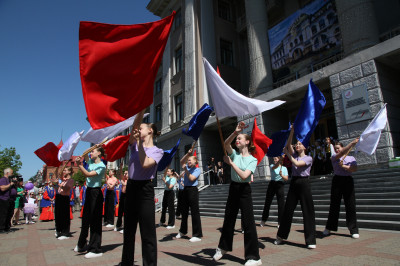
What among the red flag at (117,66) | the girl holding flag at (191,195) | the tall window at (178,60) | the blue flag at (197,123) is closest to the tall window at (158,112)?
the tall window at (178,60)

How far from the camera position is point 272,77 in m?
16.9

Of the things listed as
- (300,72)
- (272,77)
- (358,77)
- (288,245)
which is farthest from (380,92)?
(288,245)

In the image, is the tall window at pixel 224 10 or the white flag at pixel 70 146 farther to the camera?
the tall window at pixel 224 10

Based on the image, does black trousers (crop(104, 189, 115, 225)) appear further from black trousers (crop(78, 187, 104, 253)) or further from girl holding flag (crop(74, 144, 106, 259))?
black trousers (crop(78, 187, 104, 253))

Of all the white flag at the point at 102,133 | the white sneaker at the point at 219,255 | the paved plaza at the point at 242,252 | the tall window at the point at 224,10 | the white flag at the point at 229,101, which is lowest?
the paved plaza at the point at 242,252

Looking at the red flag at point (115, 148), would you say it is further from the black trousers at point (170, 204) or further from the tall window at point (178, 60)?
the tall window at point (178, 60)

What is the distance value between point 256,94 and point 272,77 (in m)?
1.54

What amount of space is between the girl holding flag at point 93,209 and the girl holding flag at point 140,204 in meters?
1.75

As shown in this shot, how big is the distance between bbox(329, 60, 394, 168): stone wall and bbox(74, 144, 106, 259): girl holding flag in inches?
391

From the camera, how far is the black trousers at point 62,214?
23.3 ft

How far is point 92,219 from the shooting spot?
16.7ft

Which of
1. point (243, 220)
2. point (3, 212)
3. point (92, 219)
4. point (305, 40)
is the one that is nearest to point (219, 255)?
point (243, 220)

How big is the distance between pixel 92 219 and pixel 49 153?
3.44 metres

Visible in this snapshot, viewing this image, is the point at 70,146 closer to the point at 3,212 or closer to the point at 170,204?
the point at 170,204
